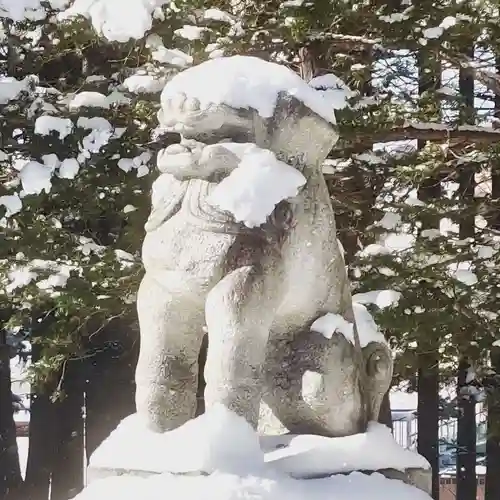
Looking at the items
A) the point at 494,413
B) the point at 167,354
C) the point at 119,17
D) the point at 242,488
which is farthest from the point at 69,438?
the point at 242,488

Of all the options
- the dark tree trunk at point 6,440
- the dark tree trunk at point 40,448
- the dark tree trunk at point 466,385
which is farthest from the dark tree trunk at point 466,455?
the dark tree trunk at point 6,440

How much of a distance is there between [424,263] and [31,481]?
439 centimetres

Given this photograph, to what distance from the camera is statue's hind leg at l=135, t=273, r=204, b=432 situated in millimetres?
2217

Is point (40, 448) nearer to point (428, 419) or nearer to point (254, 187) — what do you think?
point (428, 419)

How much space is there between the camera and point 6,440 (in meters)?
8.29

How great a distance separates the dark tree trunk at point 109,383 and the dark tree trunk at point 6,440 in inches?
28.8

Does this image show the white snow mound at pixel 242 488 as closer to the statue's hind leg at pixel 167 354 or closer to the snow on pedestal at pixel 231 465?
the snow on pedestal at pixel 231 465

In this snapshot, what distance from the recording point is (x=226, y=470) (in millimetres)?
1993

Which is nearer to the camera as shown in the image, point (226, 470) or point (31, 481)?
point (226, 470)

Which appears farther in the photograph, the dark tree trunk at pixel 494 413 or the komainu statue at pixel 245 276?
the dark tree trunk at pixel 494 413

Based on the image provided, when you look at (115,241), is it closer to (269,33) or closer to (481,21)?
(269,33)

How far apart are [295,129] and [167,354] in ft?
2.21

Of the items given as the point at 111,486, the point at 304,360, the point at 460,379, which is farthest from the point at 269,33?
the point at 111,486

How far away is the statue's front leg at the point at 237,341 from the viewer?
6.92 feet
